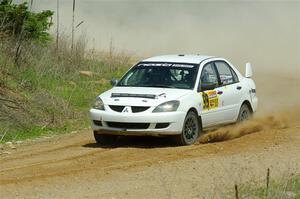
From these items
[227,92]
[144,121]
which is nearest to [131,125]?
[144,121]

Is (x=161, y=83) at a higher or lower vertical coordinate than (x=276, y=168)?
higher

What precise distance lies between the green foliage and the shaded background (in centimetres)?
1010

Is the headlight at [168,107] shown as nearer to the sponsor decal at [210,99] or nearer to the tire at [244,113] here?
the sponsor decal at [210,99]

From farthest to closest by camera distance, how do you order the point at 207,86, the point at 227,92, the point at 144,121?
1. the point at 227,92
2. the point at 207,86
3. the point at 144,121

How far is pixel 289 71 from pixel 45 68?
11.9 metres

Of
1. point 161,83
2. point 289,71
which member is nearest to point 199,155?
point 161,83

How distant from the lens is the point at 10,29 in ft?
69.3

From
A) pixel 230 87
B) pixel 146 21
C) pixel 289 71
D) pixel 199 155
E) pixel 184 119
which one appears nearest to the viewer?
pixel 199 155

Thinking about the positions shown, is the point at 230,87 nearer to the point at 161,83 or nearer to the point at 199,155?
the point at 161,83

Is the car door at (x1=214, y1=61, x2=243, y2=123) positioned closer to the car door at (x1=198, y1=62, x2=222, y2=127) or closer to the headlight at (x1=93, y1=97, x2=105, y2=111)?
the car door at (x1=198, y1=62, x2=222, y2=127)

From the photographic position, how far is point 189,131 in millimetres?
14922

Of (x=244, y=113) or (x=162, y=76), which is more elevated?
(x=162, y=76)

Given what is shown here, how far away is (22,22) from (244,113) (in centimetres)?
683

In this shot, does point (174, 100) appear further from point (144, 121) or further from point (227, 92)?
point (227, 92)
